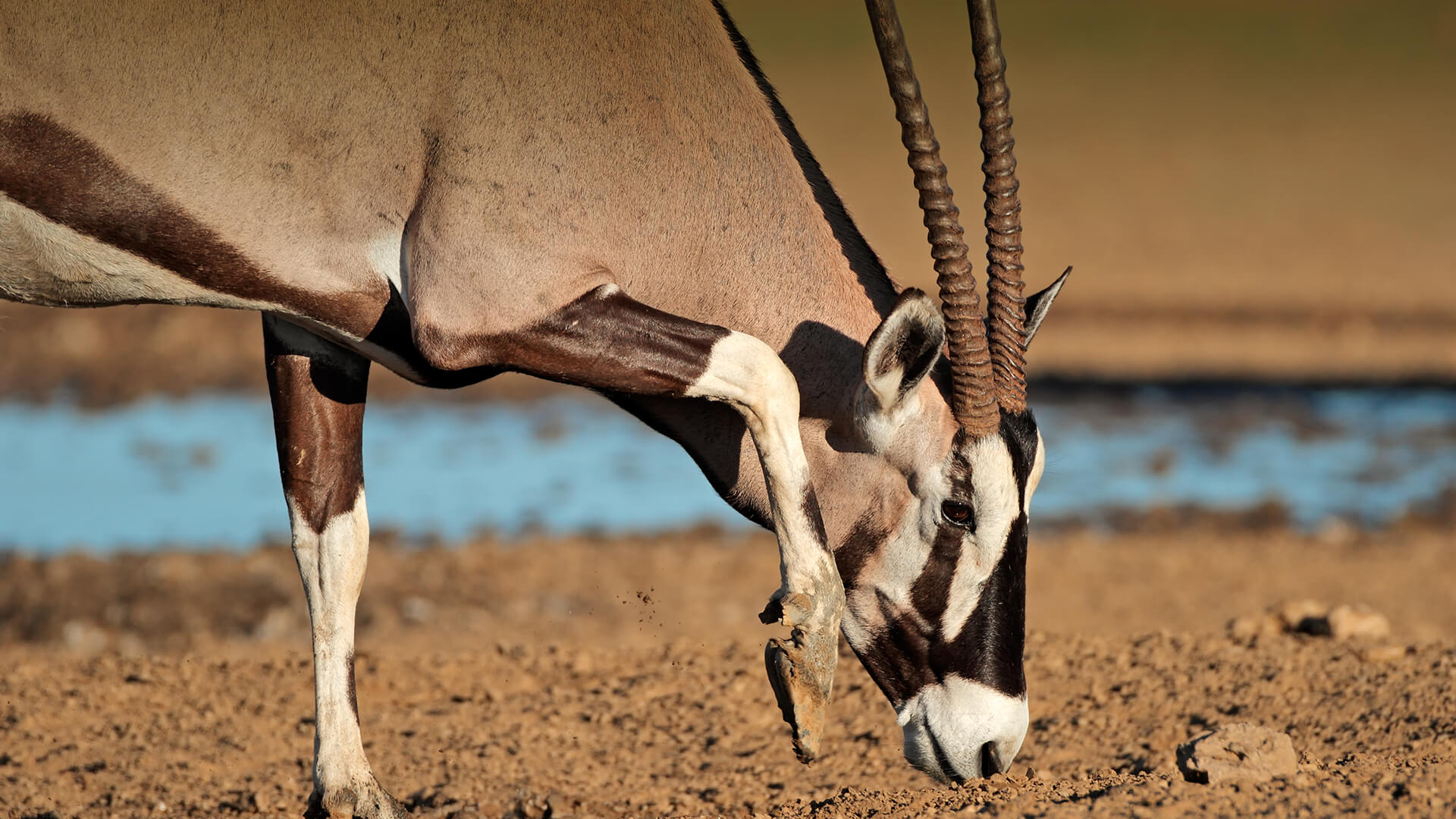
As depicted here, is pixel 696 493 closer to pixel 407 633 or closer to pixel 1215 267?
pixel 407 633

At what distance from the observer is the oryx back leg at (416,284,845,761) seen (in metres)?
4.21

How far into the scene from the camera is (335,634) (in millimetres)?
5098

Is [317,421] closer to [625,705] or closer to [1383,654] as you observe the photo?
[625,705]

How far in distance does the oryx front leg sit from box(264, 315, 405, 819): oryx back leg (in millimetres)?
1447

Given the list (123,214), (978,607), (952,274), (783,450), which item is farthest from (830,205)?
(123,214)

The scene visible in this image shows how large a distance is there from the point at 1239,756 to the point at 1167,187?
26.4 m

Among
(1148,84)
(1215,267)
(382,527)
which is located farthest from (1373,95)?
(382,527)

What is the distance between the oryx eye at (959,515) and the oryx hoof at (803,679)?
54 cm

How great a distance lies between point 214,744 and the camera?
5.71 metres

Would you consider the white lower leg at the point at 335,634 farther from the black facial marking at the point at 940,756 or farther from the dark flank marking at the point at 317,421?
the black facial marking at the point at 940,756

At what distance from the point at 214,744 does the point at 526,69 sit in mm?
2853

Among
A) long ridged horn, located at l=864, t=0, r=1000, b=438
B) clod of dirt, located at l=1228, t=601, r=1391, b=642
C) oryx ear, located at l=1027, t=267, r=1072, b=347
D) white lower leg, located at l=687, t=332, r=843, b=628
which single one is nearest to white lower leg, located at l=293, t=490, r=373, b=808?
white lower leg, located at l=687, t=332, r=843, b=628

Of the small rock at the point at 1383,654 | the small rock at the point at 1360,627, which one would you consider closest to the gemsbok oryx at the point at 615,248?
the small rock at the point at 1383,654

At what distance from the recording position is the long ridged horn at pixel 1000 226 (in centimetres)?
448
